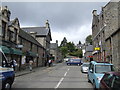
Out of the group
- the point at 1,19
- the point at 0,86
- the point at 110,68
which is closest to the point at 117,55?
the point at 110,68

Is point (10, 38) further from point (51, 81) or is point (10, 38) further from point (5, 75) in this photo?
point (5, 75)

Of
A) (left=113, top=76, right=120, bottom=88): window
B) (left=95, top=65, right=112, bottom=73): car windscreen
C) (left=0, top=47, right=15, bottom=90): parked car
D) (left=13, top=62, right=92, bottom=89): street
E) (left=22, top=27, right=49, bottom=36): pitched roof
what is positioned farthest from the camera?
(left=22, top=27, right=49, bottom=36): pitched roof

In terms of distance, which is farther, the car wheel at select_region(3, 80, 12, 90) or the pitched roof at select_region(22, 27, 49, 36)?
the pitched roof at select_region(22, 27, 49, 36)

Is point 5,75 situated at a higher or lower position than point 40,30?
lower

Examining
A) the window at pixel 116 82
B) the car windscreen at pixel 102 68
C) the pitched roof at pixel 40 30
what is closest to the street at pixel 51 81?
the car windscreen at pixel 102 68

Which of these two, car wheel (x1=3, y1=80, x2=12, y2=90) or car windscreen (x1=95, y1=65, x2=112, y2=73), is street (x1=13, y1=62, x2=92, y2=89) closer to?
car windscreen (x1=95, y1=65, x2=112, y2=73)

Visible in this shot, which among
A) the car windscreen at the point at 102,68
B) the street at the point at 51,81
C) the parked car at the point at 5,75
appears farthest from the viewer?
the street at the point at 51,81

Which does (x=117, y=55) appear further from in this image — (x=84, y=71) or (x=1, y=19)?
(x=1, y=19)

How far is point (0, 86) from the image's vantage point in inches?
289

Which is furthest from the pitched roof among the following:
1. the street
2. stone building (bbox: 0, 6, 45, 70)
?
the street

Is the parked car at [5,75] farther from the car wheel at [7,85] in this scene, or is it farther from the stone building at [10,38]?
the stone building at [10,38]

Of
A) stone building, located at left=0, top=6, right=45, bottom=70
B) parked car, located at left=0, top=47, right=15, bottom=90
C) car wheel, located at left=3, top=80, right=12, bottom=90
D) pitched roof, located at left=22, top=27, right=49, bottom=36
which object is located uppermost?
pitched roof, located at left=22, top=27, right=49, bottom=36

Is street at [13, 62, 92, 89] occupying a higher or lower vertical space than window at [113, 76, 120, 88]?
lower

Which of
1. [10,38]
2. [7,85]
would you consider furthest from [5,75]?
[10,38]
